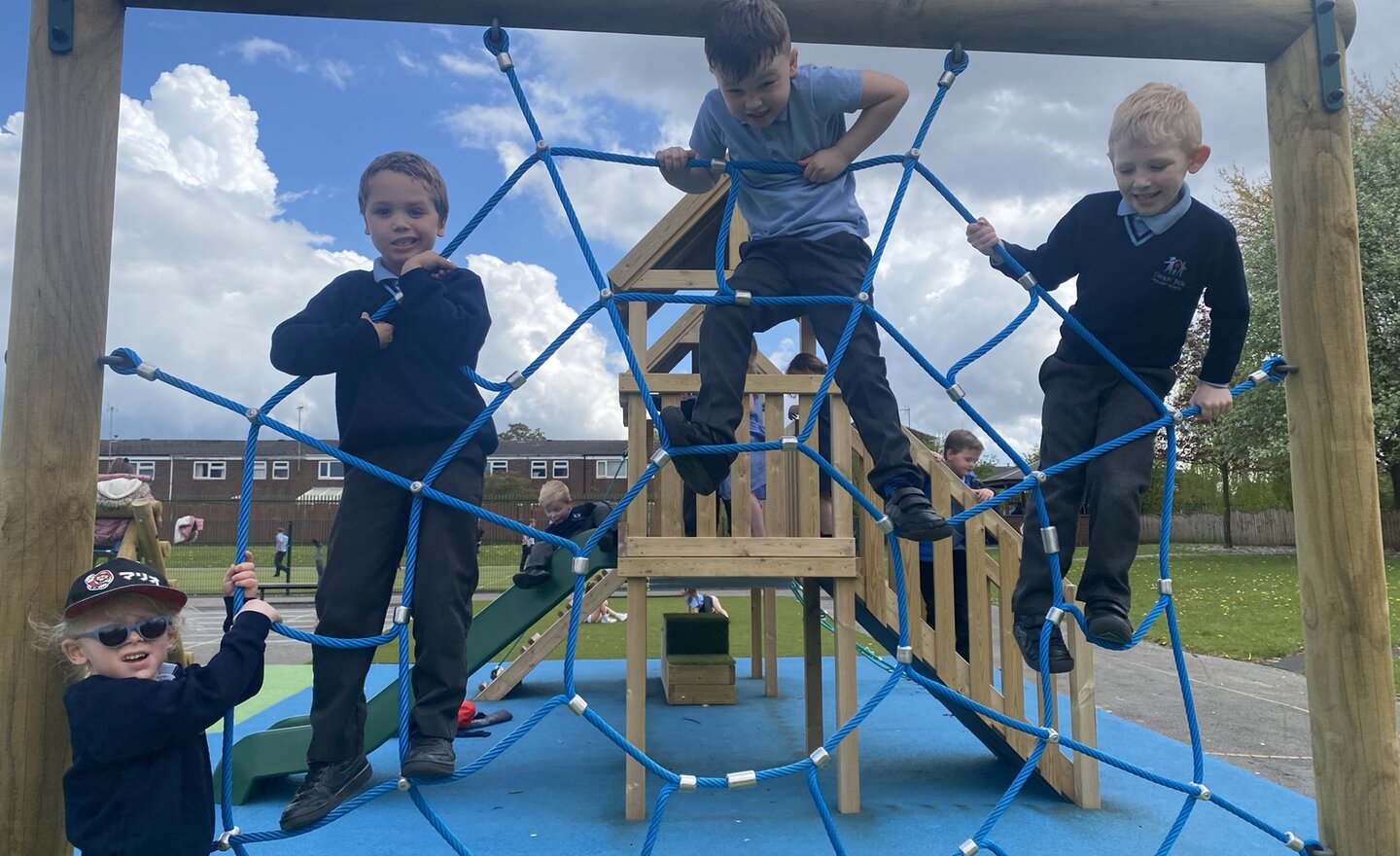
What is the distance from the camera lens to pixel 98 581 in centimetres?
179

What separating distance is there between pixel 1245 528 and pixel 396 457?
1021 inches

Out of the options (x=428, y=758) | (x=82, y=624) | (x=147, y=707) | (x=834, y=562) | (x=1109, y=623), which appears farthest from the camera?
(x=834, y=562)

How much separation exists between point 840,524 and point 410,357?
2.39 m

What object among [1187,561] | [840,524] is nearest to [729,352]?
[840,524]

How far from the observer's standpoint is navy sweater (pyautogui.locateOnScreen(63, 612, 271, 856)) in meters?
1.71

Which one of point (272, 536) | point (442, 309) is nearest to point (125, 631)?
point (442, 309)

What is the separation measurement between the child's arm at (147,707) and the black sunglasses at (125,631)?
0.23ft

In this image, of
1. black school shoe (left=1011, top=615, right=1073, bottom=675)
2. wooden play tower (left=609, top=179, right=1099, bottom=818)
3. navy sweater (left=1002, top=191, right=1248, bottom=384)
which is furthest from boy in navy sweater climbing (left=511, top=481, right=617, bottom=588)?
navy sweater (left=1002, top=191, right=1248, bottom=384)

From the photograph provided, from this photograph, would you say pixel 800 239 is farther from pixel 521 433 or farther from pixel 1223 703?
pixel 521 433

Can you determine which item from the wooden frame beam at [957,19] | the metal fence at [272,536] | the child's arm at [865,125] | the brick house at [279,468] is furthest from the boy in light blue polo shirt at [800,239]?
the brick house at [279,468]

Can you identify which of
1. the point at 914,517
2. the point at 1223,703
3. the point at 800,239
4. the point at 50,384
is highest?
the point at 800,239

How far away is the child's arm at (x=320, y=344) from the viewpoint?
1.92 metres

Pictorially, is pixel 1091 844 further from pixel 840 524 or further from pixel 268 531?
pixel 268 531

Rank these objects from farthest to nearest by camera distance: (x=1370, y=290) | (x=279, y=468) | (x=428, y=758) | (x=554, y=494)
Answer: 1. (x=279, y=468)
2. (x=1370, y=290)
3. (x=554, y=494)
4. (x=428, y=758)
